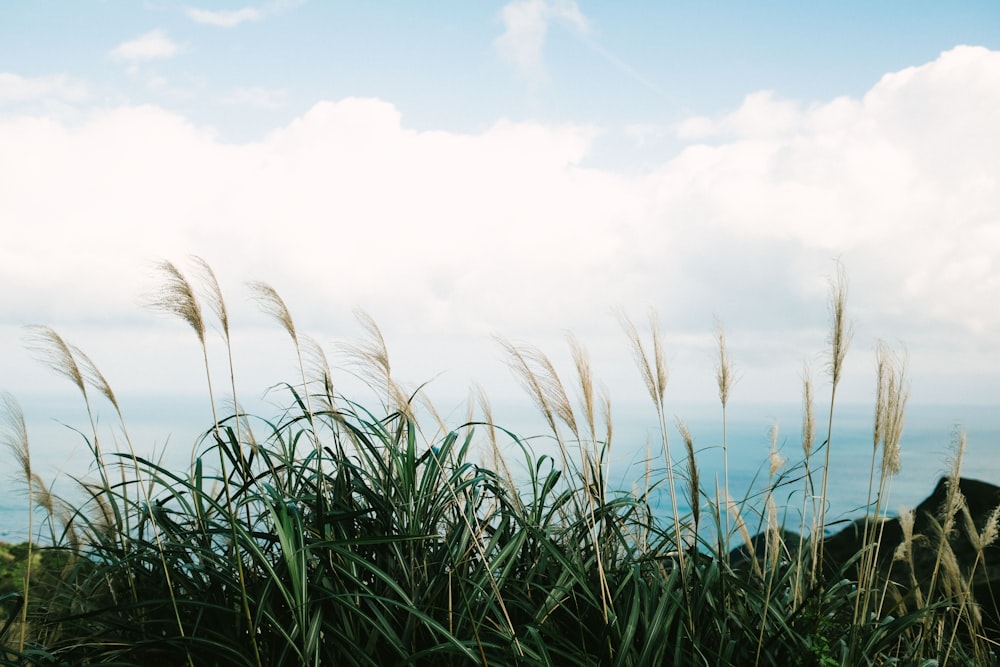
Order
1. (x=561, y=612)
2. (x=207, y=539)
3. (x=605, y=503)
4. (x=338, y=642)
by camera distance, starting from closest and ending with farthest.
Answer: (x=338, y=642) < (x=207, y=539) < (x=561, y=612) < (x=605, y=503)

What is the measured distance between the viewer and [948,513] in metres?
2.67

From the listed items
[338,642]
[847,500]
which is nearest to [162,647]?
[338,642]

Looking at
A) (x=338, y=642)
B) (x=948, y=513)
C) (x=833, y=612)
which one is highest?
(x=948, y=513)

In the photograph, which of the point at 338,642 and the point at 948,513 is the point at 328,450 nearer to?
the point at 338,642

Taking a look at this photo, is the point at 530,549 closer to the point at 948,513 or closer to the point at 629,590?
the point at 629,590

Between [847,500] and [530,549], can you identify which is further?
[847,500]

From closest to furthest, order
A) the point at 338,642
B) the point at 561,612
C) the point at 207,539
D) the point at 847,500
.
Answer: the point at 338,642, the point at 207,539, the point at 561,612, the point at 847,500

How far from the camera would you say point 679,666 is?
219 cm

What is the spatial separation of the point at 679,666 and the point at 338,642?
95cm

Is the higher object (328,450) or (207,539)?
(328,450)

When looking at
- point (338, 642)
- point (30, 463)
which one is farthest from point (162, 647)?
point (30, 463)

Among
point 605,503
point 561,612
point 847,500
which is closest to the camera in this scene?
point 561,612

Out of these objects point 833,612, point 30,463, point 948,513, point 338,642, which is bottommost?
point 833,612

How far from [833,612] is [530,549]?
1.13 m
